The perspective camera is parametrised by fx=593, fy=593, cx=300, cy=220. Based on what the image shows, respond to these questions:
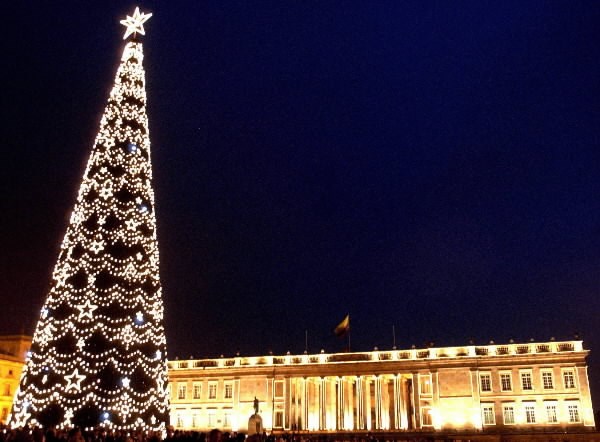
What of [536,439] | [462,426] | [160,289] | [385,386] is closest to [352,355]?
[385,386]

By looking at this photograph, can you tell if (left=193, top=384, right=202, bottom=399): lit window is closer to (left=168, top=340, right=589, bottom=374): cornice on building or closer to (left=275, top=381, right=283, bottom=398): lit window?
(left=168, top=340, right=589, bottom=374): cornice on building

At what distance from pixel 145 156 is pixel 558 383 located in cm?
4176

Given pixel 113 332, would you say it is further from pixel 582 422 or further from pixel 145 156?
pixel 582 422

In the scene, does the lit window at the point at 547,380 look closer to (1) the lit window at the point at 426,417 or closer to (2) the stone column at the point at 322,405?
(1) the lit window at the point at 426,417

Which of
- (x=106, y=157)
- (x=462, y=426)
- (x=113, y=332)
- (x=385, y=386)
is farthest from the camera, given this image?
(x=385, y=386)

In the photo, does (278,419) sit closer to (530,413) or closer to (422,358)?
(422,358)

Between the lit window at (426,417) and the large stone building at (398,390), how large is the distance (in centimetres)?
9

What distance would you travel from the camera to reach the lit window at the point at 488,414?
51.6m

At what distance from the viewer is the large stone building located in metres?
50.7

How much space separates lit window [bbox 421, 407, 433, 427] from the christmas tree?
35.7 meters

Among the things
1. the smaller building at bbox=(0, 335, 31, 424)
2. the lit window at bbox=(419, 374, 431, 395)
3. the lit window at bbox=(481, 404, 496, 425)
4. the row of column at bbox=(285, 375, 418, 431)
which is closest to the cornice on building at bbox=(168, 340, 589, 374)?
the lit window at bbox=(419, 374, 431, 395)

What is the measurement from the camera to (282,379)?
5928cm

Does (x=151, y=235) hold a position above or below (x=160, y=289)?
above

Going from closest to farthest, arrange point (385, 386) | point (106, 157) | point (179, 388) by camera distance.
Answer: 1. point (106, 157)
2. point (385, 386)
3. point (179, 388)
